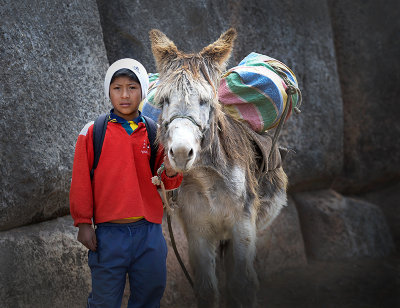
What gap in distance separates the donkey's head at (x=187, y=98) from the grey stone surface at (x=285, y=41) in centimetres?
144

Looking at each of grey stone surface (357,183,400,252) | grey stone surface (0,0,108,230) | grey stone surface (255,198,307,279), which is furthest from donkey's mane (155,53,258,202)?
grey stone surface (357,183,400,252)

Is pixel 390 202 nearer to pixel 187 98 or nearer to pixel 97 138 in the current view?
pixel 187 98

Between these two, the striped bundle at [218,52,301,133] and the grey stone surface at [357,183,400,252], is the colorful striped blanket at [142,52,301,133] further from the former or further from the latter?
the grey stone surface at [357,183,400,252]

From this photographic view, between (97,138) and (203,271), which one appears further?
(203,271)

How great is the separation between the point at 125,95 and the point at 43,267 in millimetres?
1289

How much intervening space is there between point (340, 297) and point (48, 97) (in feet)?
8.67

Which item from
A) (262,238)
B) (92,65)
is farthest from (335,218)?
(92,65)

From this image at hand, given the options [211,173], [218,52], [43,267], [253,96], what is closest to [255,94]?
[253,96]

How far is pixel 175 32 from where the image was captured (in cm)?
412

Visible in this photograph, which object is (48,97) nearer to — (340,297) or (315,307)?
(315,307)

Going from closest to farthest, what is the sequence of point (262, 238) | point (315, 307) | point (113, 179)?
1. point (113, 179)
2. point (315, 307)
3. point (262, 238)

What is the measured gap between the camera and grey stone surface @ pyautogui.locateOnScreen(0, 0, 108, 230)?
279 cm

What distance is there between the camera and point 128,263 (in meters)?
2.12

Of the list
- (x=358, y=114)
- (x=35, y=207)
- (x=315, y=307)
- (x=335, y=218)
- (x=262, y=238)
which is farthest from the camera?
(x=358, y=114)
